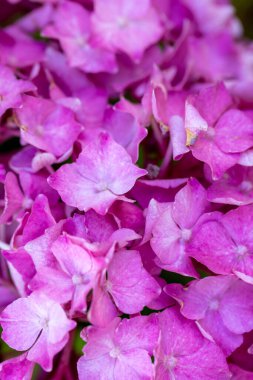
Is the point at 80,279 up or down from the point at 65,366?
up

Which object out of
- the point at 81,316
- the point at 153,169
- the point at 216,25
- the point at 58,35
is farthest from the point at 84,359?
the point at 216,25

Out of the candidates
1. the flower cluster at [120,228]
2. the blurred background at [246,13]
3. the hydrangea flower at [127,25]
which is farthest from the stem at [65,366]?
the blurred background at [246,13]

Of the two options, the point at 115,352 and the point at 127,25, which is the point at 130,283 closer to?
the point at 115,352

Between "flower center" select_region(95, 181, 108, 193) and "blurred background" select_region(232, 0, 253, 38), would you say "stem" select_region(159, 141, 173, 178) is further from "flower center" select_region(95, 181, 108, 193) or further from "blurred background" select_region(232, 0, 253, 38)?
"blurred background" select_region(232, 0, 253, 38)

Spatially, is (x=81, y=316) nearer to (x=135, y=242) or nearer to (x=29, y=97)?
(x=135, y=242)

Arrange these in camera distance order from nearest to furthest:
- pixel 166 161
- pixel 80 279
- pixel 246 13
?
pixel 80 279 → pixel 166 161 → pixel 246 13

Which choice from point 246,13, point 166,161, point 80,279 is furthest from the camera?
point 246,13

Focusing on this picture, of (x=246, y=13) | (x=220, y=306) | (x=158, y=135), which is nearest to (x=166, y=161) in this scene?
(x=158, y=135)

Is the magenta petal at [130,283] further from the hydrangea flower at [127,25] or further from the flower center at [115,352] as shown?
the hydrangea flower at [127,25]
